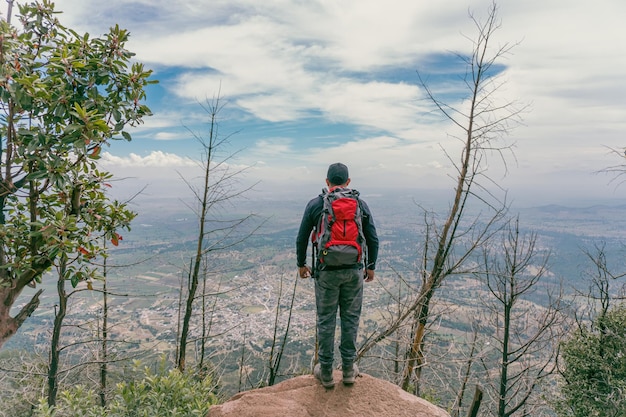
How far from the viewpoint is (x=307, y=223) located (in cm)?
429

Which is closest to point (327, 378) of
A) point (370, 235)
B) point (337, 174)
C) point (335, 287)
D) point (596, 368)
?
point (335, 287)

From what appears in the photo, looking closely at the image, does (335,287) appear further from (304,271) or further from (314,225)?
(314,225)

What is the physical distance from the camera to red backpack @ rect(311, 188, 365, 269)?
13.4 ft

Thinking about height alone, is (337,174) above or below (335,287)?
above

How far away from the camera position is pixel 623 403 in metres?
11.6

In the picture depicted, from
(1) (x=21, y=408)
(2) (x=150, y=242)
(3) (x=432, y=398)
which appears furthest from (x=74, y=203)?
(2) (x=150, y=242)

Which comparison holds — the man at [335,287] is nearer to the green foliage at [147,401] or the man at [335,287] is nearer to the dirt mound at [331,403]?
the dirt mound at [331,403]

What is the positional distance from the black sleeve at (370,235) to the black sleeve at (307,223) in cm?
59

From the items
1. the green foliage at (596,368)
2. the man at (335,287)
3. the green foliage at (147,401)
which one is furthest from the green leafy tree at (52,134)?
the green foliage at (596,368)

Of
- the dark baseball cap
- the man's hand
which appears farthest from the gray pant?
the dark baseball cap

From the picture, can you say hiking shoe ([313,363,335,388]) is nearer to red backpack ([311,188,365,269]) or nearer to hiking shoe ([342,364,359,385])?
hiking shoe ([342,364,359,385])

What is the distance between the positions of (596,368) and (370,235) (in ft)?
45.1

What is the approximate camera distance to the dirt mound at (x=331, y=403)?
3.99 meters

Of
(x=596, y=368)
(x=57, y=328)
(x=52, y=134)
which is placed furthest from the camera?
(x=596, y=368)
